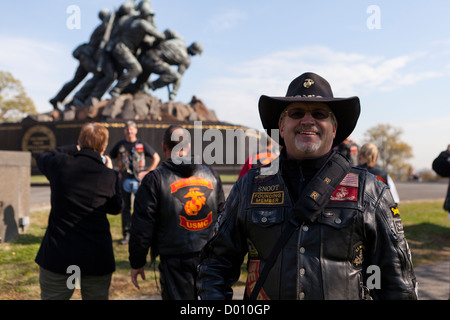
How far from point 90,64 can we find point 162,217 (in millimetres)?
22822

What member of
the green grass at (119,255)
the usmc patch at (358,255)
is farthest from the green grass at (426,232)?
the usmc patch at (358,255)

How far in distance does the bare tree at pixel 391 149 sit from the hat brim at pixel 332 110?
63514 mm

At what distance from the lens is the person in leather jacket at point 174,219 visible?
361 cm

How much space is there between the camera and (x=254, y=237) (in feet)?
6.38

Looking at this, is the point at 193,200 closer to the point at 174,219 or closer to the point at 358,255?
the point at 174,219

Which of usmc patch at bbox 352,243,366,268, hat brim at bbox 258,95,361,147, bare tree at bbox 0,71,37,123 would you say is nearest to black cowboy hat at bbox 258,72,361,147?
hat brim at bbox 258,95,361,147

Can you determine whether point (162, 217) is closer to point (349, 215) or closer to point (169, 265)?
point (169, 265)

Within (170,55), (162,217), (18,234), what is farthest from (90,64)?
(162,217)

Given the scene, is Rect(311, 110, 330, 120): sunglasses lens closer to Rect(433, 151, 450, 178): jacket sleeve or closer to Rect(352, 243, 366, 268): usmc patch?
Rect(352, 243, 366, 268): usmc patch

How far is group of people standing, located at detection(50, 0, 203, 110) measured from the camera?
22875mm

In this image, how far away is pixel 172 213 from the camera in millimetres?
3736

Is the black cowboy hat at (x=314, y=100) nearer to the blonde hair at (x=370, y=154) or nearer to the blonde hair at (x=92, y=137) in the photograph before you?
the blonde hair at (x=92, y=137)

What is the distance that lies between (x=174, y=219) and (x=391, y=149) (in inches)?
2556

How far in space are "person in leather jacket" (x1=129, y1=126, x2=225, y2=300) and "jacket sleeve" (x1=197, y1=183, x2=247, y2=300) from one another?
1.63 meters
